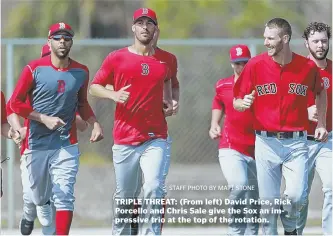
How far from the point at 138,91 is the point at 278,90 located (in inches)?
53.0

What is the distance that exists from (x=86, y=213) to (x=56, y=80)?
170 inches

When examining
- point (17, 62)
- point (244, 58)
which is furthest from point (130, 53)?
point (17, 62)

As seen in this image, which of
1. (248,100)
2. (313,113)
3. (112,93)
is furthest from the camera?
(313,113)

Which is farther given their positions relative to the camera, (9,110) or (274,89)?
(9,110)

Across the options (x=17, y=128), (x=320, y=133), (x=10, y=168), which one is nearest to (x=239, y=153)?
(x=320, y=133)

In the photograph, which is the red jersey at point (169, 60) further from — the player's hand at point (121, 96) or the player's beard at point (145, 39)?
the player's hand at point (121, 96)

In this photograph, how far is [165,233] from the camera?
1585 centimetres

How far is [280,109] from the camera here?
12492 millimetres

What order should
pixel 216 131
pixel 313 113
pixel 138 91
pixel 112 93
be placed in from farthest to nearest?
1. pixel 216 131
2. pixel 313 113
3. pixel 138 91
4. pixel 112 93

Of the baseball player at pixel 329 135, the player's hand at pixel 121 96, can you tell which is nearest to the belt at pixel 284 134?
the baseball player at pixel 329 135

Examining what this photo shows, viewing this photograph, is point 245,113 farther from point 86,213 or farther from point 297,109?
point 86,213

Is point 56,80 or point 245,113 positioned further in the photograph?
point 245,113

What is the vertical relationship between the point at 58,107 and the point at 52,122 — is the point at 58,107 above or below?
above

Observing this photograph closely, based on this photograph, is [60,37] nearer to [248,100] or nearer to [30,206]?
[248,100]
